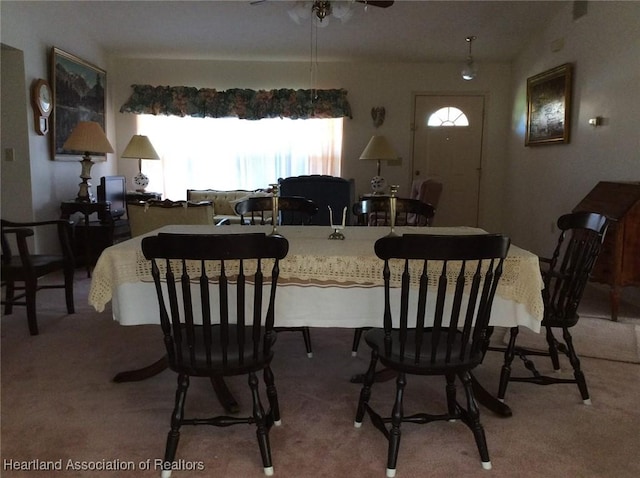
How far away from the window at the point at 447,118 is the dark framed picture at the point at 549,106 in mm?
1029

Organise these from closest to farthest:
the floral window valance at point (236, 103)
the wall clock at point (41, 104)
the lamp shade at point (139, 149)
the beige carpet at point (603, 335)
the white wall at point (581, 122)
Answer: the beige carpet at point (603, 335)
the white wall at point (581, 122)
the wall clock at point (41, 104)
the lamp shade at point (139, 149)
the floral window valance at point (236, 103)

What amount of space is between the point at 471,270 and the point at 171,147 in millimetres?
5798

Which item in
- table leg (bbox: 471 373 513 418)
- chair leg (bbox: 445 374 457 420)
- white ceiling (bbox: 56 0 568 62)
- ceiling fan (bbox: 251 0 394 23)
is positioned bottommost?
table leg (bbox: 471 373 513 418)

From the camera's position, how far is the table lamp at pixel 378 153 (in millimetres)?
6508

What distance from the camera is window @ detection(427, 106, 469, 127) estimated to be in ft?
23.3

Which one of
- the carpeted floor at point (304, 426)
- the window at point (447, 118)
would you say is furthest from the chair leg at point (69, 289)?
the window at point (447, 118)

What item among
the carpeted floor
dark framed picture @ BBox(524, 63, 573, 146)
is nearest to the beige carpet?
the carpeted floor

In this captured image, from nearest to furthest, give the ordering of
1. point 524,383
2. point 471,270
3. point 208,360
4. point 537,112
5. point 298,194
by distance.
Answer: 1. point 208,360
2. point 471,270
3. point 524,383
4. point 298,194
5. point 537,112

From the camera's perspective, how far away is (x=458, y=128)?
23.3 ft

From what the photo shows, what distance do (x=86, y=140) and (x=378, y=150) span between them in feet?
10.9

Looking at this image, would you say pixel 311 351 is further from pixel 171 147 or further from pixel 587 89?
pixel 171 147

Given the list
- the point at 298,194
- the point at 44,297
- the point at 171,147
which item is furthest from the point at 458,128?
the point at 44,297

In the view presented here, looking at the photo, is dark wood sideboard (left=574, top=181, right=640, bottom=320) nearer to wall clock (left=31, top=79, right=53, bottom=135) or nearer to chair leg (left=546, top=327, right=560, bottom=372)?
chair leg (left=546, top=327, right=560, bottom=372)
